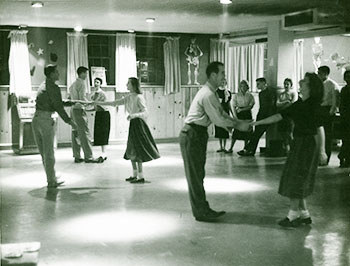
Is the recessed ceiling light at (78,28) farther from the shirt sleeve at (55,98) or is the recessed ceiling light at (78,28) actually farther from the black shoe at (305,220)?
the black shoe at (305,220)

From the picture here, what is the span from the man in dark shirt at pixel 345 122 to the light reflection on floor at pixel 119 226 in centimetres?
512

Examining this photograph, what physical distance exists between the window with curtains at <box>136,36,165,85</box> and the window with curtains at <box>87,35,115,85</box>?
31.3 inches

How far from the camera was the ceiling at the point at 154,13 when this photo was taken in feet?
29.5

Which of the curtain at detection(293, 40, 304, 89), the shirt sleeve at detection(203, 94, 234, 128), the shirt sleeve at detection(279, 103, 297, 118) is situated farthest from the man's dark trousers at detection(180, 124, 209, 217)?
the curtain at detection(293, 40, 304, 89)

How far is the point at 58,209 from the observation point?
660 cm

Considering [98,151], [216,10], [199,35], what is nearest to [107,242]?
[216,10]

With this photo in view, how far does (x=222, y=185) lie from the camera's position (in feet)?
26.8

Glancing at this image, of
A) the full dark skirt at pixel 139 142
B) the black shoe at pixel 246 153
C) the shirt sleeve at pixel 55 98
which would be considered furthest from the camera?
the black shoe at pixel 246 153

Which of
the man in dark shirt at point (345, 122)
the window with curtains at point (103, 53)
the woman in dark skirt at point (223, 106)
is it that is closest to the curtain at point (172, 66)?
the window with curtains at point (103, 53)

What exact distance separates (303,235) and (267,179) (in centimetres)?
329

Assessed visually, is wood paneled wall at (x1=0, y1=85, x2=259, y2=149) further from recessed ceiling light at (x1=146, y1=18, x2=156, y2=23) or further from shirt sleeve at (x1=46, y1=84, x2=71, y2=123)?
shirt sleeve at (x1=46, y1=84, x2=71, y2=123)

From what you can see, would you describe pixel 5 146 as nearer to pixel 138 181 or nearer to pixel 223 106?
pixel 223 106

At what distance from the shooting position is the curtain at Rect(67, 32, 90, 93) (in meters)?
13.4

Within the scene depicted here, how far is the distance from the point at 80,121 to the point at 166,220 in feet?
16.8
